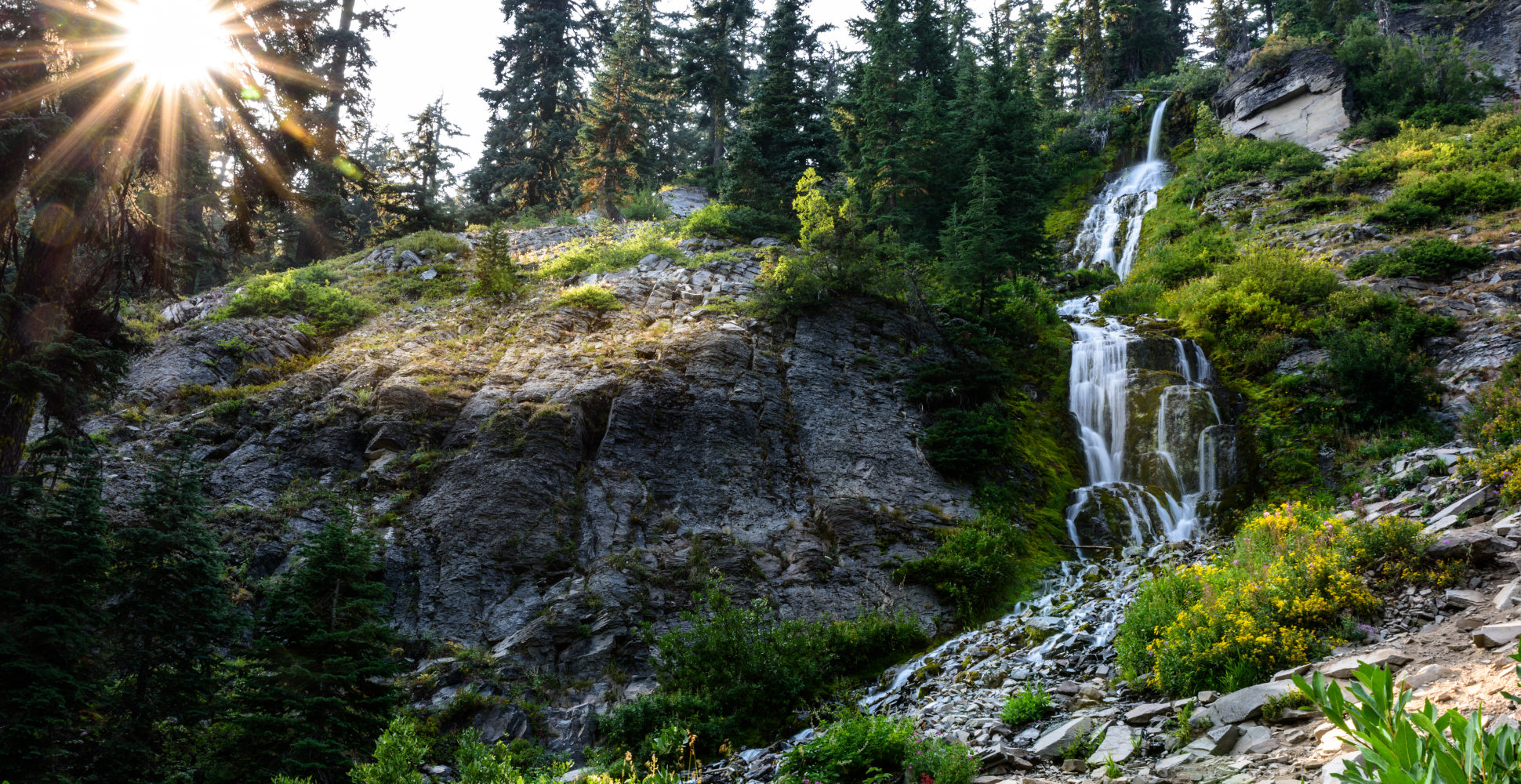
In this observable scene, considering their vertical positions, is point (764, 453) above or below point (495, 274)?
below

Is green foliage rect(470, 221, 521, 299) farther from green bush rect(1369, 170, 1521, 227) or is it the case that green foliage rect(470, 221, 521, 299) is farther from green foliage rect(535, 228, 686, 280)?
green bush rect(1369, 170, 1521, 227)

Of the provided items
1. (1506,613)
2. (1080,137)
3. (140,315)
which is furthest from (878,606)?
(1080,137)

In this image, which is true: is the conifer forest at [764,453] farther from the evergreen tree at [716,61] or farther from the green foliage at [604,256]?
the evergreen tree at [716,61]

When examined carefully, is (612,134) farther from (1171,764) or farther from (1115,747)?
(1171,764)

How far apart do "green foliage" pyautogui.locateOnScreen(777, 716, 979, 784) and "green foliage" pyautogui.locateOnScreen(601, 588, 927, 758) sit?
63.4 inches

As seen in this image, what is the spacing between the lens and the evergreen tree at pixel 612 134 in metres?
29.2

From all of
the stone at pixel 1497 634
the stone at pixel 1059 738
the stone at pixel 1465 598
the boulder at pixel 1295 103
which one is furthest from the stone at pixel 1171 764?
the boulder at pixel 1295 103

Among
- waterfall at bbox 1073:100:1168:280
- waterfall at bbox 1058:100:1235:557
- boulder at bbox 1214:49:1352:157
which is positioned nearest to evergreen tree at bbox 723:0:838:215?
waterfall at bbox 1073:100:1168:280

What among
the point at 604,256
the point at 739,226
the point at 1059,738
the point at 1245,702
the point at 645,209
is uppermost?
the point at 645,209

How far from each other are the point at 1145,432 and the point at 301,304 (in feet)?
66.6

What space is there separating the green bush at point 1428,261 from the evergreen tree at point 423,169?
86.5 ft

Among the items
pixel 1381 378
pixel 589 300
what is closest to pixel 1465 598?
pixel 1381 378

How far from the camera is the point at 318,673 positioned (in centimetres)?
785

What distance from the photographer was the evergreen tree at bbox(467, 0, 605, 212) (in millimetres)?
33062
